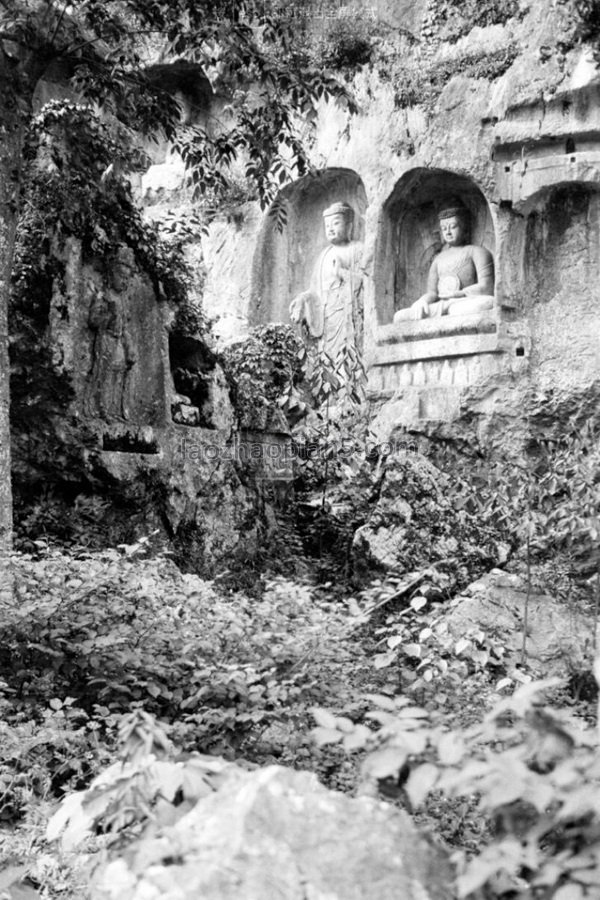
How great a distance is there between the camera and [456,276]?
12406 mm

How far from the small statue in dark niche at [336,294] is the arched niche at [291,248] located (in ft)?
1.31

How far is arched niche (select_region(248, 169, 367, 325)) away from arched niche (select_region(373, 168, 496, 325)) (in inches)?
35.8

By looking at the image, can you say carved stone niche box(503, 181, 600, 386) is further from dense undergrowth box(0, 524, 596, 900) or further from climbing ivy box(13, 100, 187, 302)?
dense undergrowth box(0, 524, 596, 900)

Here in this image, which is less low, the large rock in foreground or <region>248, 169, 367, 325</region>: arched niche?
<region>248, 169, 367, 325</region>: arched niche

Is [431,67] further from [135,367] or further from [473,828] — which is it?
[473,828]

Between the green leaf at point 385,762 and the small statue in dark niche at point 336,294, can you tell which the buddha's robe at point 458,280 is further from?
the green leaf at point 385,762

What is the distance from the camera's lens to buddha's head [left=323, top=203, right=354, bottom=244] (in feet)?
44.4

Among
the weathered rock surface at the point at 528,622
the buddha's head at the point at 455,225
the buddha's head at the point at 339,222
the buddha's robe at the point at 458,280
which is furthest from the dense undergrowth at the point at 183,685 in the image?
the buddha's head at the point at 339,222

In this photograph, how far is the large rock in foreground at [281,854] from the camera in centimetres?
149

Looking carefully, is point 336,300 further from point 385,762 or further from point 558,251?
point 385,762

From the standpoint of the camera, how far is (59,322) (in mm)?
7551

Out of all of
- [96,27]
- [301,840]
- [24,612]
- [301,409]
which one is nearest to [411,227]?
[301,409]

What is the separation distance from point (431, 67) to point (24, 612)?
10.2 meters

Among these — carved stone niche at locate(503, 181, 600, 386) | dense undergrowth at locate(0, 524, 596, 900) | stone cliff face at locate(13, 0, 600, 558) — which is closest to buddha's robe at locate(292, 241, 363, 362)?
stone cliff face at locate(13, 0, 600, 558)
